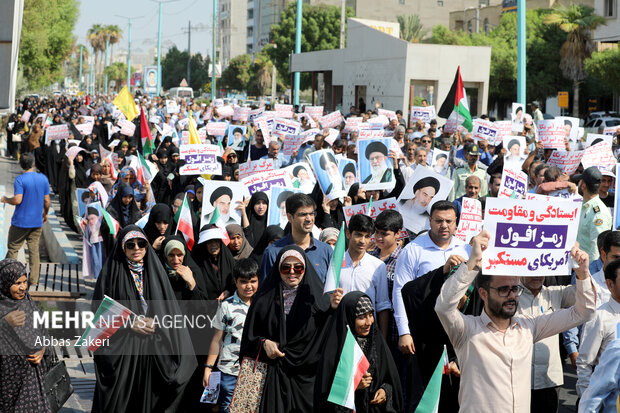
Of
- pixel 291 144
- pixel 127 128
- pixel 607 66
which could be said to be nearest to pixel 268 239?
pixel 291 144

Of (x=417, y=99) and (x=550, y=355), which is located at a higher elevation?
(x=417, y=99)

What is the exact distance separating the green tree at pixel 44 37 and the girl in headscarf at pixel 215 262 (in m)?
21.6

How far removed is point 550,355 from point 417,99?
2786 centimetres

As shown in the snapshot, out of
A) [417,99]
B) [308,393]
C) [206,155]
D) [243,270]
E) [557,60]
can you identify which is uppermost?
[557,60]

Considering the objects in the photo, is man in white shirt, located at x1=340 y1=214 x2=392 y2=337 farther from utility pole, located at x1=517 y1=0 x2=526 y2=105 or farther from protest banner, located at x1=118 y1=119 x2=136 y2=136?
utility pole, located at x1=517 y1=0 x2=526 y2=105

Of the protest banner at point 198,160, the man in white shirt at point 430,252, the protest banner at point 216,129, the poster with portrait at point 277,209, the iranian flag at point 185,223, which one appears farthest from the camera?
the protest banner at point 216,129

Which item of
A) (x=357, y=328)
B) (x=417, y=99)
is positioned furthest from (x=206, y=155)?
(x=417, y=99)

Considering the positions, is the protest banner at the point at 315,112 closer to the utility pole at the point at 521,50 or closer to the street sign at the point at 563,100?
the utility pole at the point at 521,50

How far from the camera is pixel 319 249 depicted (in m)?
6.33

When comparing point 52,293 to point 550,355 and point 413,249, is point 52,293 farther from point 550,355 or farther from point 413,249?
point 550,355

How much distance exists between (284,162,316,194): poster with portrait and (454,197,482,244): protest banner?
8.98 ft

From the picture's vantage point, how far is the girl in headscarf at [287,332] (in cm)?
526

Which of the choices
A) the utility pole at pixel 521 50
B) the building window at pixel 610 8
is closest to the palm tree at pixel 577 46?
the building window at pixel 610 8

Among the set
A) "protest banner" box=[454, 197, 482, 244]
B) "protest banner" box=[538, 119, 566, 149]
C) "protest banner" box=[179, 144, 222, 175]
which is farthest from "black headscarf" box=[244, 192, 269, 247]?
"protest banner" box=[538, 119, 566, 149]
